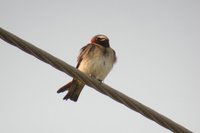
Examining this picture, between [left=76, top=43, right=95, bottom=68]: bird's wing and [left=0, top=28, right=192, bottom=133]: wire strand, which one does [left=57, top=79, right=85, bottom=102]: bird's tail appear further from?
[left=0, top=28, right=192, bottom=133]: wire strand

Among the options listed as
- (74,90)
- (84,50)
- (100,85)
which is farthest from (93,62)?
(100,85)

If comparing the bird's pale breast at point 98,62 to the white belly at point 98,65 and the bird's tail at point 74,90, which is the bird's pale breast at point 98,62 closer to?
the white belly at point 98,65

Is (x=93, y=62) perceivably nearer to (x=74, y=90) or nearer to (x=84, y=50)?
(x=84, y=50)

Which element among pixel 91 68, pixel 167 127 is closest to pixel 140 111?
pixel 167 127

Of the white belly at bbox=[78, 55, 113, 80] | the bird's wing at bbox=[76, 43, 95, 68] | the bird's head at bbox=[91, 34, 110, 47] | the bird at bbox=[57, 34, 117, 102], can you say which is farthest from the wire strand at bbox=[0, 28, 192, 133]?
the bird's head at bbox=[91, 34, 110, 47]

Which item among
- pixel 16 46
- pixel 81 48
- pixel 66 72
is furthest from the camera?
pixel 81 48

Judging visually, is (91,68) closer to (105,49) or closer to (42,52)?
(105,49)

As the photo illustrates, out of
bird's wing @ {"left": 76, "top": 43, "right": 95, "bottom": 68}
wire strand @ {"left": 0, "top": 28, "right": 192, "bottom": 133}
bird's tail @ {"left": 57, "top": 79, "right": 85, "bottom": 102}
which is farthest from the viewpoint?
bird's tail @ {"left": 57, "top": 79, "right": 85, "bottom": 102}

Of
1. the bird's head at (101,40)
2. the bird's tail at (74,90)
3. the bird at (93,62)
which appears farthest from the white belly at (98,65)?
the bird's head at (101,40)
